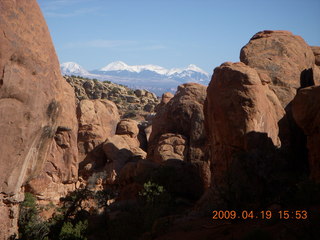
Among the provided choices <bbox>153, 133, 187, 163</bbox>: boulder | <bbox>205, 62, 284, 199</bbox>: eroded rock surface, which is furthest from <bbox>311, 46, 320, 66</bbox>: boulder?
<bbox>153, 133, 187, 163</bbox>: boulder

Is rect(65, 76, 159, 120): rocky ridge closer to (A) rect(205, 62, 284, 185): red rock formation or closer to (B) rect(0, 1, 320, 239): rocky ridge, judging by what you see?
(B) rect(0, 1, 320, 239): rocky ridge

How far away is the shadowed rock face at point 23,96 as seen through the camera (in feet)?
36.4

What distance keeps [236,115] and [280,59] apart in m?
7.21

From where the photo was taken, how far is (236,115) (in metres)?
17.5

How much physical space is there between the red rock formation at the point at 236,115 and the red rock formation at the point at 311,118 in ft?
6.75

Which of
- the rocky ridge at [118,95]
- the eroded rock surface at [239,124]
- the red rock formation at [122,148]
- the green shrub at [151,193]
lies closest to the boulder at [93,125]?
the red rock formation at [122,148]

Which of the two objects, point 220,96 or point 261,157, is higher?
point 220,96

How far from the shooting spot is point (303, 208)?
11.9 meters

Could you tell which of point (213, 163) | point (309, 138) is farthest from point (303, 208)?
point (213, 163)

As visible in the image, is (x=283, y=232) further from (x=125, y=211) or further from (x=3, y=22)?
(x=125, y=211)

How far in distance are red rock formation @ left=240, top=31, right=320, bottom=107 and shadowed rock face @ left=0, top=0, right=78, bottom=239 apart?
11307 mm

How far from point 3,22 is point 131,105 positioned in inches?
1958

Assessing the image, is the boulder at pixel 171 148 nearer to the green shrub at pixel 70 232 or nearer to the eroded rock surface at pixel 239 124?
the eroded rock surface at pixel 239 124
